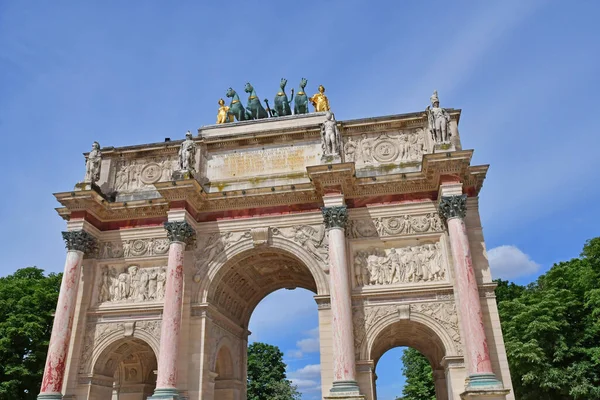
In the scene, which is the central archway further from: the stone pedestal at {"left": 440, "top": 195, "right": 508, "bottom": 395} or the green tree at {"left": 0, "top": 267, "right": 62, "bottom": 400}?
the green tree at {"left": 0, "top": 267, "right": 62, "bottom": 400}

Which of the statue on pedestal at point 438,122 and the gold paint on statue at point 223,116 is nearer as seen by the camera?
→ the statue on pedestal at point 438,122

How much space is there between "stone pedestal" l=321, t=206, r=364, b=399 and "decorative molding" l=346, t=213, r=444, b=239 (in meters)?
1.09

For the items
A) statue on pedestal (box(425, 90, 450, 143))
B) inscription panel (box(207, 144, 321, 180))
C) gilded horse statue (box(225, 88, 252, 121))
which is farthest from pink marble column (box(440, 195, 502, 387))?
gilded horse statue (box(225, 88, 252, 121))

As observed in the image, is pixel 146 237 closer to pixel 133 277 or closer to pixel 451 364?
pixel 133 277

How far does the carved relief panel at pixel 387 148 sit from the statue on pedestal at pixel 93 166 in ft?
35.7

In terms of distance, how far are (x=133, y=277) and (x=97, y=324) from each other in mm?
2285

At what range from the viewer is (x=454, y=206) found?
747 inches

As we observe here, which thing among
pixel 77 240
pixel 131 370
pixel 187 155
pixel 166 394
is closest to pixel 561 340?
pixel 166 394

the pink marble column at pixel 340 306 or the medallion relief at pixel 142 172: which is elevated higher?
the medallion relief at pixel 142 172

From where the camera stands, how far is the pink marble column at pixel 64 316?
61.6 ft

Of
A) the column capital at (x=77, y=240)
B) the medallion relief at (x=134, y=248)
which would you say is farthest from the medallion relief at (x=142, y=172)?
the column capital at (x=77, y=240)

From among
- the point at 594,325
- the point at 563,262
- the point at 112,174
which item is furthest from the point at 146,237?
the point at 563,262

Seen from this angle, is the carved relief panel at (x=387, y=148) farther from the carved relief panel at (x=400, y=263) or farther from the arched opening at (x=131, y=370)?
the arched opening at (x=131, y=370)

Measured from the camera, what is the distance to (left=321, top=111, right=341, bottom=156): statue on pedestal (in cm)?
2092
